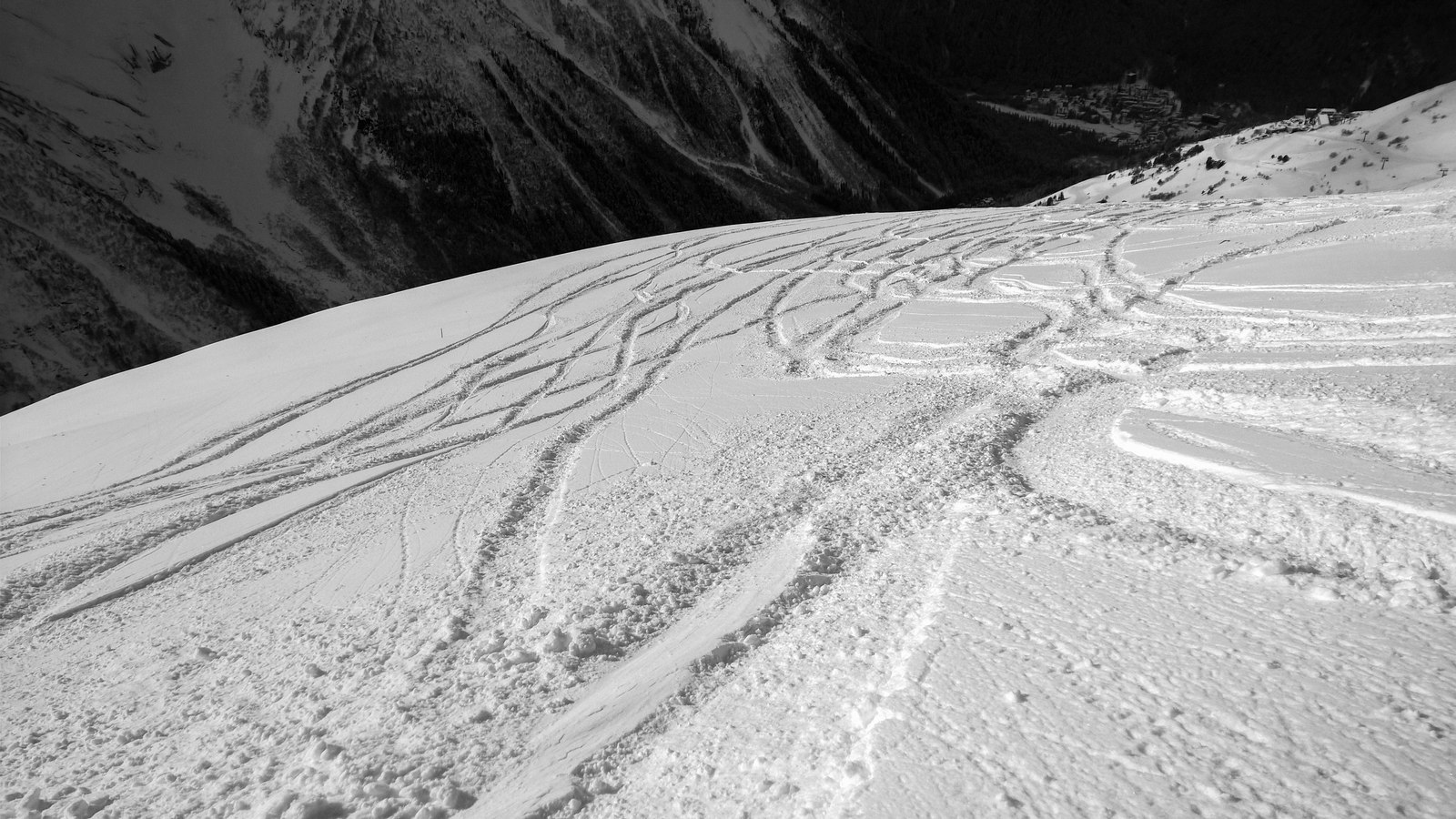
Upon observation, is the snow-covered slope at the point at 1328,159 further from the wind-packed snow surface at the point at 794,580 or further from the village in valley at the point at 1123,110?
the village in valley at the point at 1123,110

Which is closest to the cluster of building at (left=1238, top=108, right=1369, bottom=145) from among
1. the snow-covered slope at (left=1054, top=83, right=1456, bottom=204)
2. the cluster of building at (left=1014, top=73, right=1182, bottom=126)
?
the snow-covered slope at (left=1054, top=83, right=1456, bottom=204)

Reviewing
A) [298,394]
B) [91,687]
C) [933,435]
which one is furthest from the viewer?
[298,394]

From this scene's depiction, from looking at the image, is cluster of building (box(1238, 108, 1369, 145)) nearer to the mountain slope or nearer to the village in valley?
the village in valley

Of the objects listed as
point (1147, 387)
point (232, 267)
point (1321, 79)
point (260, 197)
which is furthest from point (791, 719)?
point (1321, 79)

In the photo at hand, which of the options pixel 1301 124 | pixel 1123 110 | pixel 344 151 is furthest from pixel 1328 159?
pixel 1123 110

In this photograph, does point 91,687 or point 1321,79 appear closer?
point 91,687

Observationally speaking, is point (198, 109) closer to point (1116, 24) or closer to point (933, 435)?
point (933, 435)
